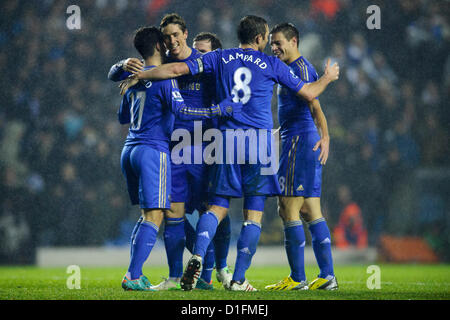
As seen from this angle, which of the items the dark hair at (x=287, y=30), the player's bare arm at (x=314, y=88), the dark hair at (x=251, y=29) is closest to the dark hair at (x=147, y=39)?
the dark hair at (x=251, y=29)

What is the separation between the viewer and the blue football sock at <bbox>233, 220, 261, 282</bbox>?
14.4 ft

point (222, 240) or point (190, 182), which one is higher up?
point (190, 182)

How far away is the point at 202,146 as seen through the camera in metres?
4.82

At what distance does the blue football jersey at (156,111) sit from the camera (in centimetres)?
445

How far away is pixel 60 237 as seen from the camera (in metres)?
9.38

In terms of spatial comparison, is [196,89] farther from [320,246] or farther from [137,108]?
[320,246]

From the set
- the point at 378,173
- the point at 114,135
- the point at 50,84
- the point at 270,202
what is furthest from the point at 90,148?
the point at 378,173

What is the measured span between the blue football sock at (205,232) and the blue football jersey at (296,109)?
1098mm

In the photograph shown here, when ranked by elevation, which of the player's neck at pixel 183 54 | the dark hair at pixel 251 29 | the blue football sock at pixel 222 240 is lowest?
the blue football sock at pixel 222 240

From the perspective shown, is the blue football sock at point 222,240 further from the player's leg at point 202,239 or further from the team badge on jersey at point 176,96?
the team badge on jersey at point 176,96

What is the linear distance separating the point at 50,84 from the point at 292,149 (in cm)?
658

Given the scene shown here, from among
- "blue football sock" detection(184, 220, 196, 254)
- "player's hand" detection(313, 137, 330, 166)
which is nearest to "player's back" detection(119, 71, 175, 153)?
"blue football sock" detection(184, 220, 196, 254)

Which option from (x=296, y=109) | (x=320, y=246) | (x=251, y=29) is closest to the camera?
(x=251, y=29)

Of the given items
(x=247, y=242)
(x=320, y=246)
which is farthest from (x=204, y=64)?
(x=320, y=246)
